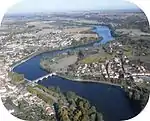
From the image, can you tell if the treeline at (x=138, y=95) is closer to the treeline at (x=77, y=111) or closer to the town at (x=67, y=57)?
the town at (x=67, y=57)

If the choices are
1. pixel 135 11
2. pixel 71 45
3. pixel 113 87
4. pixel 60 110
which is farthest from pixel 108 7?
pixel 60 110

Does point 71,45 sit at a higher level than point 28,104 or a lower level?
higher

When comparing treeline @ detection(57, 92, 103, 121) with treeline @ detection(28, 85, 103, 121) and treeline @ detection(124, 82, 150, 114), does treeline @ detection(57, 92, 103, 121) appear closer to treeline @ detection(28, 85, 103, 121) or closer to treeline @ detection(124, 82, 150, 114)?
treeline @ detection(28, 85, 103, 121)

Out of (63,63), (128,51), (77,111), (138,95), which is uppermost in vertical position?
(128,51)

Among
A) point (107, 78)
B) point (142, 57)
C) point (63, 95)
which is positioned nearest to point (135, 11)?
point (142, 57)

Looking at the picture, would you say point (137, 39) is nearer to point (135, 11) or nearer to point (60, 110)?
point (135, 11)

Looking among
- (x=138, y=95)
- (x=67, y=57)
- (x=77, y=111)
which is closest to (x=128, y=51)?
(x=138, y=95)

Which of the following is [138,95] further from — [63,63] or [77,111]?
[63,63]

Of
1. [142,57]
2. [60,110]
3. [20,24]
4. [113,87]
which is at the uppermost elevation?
[20,24]
